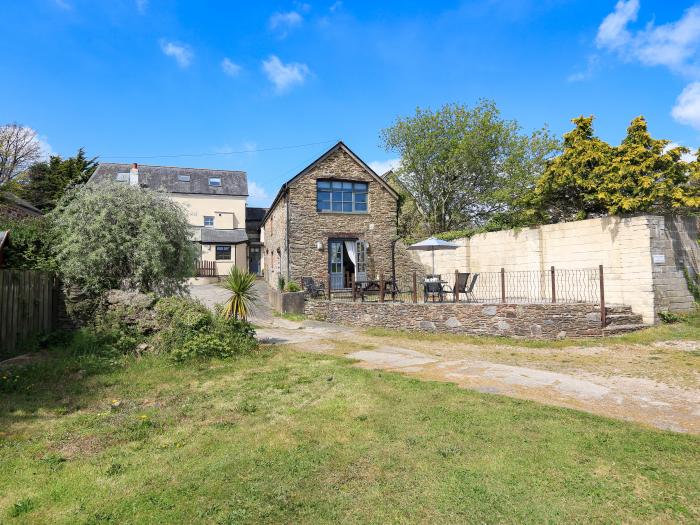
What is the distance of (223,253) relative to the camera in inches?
1265

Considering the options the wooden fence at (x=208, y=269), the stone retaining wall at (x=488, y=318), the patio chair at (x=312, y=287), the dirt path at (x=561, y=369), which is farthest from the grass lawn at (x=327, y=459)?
the wooden fence at (x=208, y=269)

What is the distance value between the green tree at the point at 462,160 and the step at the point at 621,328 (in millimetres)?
13828

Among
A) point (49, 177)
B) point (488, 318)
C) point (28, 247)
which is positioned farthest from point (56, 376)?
point (49, 177)

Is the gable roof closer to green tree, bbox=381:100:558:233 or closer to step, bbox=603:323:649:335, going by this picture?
green tree, bbox=381:100:558:233

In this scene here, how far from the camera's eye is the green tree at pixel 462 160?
2452 centimetres

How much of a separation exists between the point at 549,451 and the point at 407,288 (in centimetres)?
1595

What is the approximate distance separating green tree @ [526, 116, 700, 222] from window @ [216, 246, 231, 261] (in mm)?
24415

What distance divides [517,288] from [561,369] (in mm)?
7350

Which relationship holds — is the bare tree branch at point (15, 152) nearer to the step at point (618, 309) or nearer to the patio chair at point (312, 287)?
the patio chair at point (312, 287)

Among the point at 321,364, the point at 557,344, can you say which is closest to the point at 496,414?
the point at 321,364

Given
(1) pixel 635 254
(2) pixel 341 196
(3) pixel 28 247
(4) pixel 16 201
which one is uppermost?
(4) pixel 16 201

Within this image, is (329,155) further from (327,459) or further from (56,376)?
(327,459)

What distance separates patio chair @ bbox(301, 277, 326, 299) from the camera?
55.4 ft

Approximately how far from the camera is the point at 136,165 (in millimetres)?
34969
